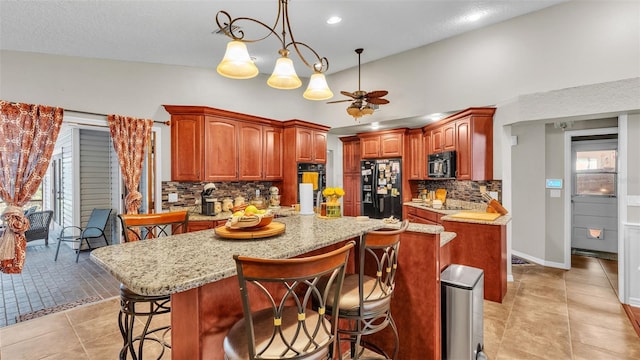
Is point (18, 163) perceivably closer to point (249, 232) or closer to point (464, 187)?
point (249, 232)

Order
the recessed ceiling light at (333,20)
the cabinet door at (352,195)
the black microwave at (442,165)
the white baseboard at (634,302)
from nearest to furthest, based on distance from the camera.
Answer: the white baseboard at (634,302) → the recessed ceiling light at (333,20) → the black microwave at (442,165) → the cabinet door at (352,195)

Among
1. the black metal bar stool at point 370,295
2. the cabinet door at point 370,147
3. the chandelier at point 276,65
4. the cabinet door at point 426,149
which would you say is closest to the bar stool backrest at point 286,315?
the black metal bar stool at point 370,295

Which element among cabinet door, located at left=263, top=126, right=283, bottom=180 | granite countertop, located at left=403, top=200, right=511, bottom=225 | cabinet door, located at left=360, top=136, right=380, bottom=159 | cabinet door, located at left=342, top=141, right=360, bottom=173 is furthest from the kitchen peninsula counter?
cabinet door, located at left=342, top=141, right=360, bottom=173

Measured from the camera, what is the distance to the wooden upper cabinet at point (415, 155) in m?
5.33

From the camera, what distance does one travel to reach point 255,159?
4668 millimetres

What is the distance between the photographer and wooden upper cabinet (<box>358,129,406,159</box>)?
5.41 m

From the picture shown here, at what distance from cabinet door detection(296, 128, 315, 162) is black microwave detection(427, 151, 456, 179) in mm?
2023

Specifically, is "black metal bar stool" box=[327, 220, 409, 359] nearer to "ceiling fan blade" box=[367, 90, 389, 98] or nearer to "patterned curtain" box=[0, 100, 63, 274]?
"ceiling fan blade" box=[367, 90, 389, 98]

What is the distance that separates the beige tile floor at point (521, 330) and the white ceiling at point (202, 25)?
277 cm

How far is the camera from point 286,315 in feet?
4.47

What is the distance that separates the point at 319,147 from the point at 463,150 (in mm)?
2370

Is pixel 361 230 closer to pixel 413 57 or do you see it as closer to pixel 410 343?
pixel 410 343

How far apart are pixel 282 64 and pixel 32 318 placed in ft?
11.3

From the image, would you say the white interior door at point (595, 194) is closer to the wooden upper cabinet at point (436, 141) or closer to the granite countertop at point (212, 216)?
the wooden upper cabinet at point (436, 141)
